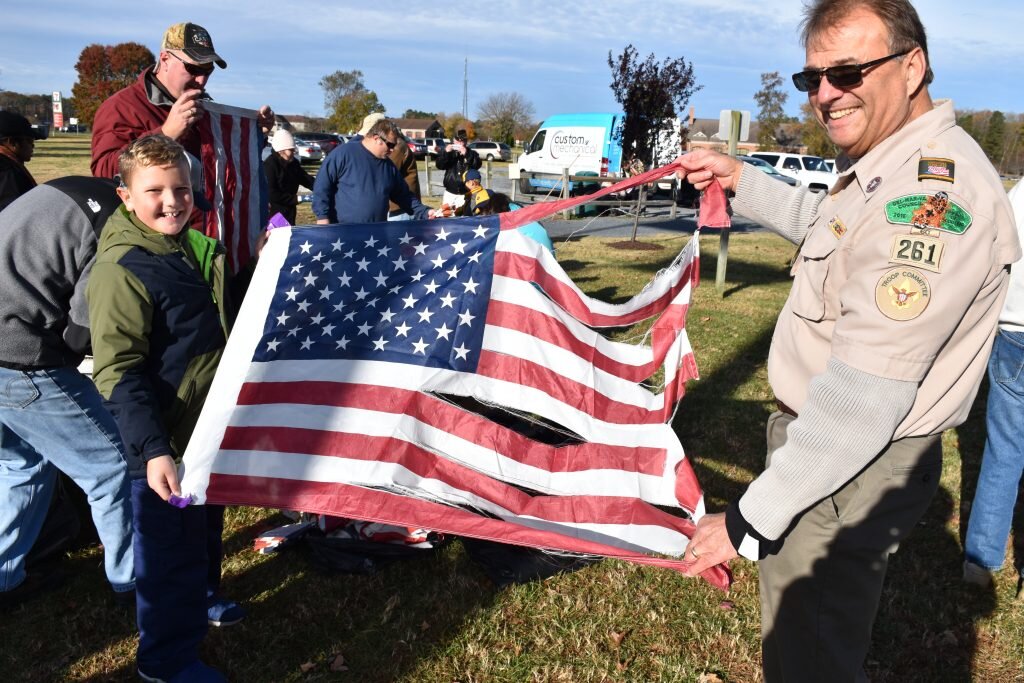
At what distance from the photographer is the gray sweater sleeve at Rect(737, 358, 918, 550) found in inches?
63.7

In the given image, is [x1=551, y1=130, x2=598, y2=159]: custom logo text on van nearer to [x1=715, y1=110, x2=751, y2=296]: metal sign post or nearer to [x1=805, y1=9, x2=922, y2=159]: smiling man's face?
[x1=715, y1=110, x2=751, y2=296]: metal sign post

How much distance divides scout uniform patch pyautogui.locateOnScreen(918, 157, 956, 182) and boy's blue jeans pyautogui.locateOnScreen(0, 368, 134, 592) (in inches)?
125

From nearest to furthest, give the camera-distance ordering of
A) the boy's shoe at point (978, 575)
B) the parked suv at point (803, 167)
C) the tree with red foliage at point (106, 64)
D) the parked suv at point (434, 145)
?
the boy's shoe at point (978, 575) → the parked suv at point (803, 167) → the parked suv at point (434, 145) → the tree with red foliage at point (106, 64)

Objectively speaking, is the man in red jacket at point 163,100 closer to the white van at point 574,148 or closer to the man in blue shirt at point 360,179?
the man in blue shirt at point 360,179

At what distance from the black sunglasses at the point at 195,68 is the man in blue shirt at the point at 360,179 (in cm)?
277

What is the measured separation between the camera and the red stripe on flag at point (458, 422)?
2.81 metres

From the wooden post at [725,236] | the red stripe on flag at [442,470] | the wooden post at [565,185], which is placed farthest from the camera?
the wooden post at [565,185]

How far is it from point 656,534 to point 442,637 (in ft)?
4.02

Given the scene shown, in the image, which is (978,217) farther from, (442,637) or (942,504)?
(942,504)

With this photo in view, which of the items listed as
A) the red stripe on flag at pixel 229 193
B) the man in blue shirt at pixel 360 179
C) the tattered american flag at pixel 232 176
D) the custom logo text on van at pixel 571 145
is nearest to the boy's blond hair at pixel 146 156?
the tattered american flag at pixel 232 176

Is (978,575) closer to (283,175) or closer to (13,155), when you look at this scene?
(13,155)

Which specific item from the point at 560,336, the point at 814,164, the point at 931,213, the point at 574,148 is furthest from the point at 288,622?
the point at 814,164

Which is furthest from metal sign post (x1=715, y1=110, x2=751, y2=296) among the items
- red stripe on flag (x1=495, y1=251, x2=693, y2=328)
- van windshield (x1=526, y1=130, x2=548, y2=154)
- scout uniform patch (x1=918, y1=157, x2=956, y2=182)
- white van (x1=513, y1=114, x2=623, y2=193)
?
van windshield (x1=526, y1=130, x2=548, y2=154)

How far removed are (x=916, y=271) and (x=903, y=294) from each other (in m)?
0.06
